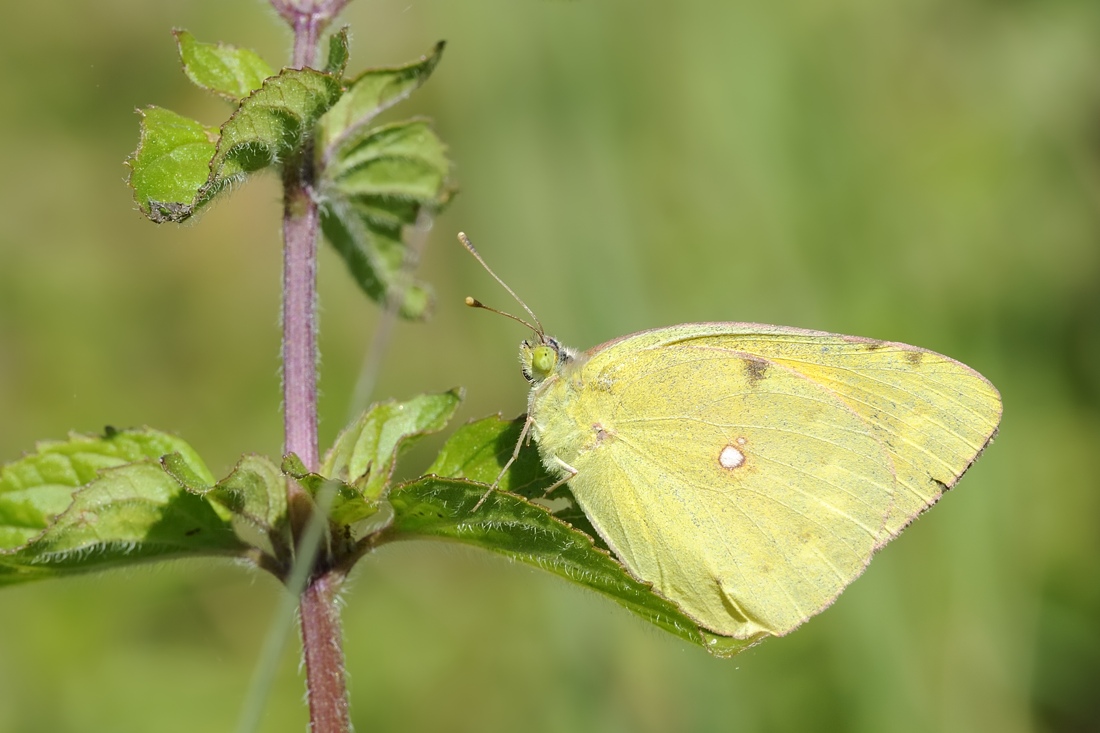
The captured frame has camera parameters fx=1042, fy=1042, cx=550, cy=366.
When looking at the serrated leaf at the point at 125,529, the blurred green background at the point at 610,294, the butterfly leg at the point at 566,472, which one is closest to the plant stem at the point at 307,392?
the serrated leaf at the point at 125,529

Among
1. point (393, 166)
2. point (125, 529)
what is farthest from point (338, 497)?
point (393, 166)

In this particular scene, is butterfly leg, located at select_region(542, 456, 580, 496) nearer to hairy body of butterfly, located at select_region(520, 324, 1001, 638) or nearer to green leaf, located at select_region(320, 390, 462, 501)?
hairy body of butterfly, located at select_region(520, 324, 1001, 638)

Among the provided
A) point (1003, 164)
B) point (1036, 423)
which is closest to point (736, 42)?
point (1003, 164)

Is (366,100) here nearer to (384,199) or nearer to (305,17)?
(305,17)

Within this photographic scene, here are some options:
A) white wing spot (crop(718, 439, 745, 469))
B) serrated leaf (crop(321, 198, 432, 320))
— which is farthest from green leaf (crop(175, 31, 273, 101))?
white wing spot (crop(718, 439, 745, 469))

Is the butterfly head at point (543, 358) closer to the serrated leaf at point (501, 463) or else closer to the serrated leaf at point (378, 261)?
the serrated leaf at point (501, 463)

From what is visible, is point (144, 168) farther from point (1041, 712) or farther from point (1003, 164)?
point (1003, 164)
